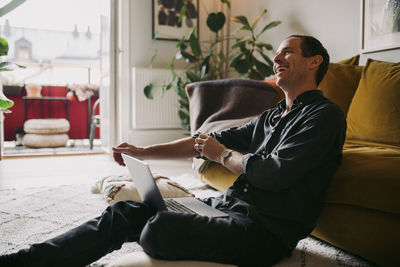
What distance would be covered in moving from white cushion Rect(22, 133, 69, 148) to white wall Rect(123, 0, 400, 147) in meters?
1.42

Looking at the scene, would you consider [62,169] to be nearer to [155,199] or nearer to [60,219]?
[60,219]

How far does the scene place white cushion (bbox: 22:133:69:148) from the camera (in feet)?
16.9

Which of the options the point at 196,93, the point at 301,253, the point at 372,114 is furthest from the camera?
the point at 196,93

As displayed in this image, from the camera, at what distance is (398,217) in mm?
1137

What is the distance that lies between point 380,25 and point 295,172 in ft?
6.26

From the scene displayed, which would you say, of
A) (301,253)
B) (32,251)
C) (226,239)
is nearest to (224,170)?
(301,253)

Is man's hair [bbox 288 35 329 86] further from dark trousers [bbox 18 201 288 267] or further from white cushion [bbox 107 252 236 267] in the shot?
white cushion [bbox 107 252 236 267]

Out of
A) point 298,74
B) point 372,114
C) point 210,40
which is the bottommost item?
point 372,114

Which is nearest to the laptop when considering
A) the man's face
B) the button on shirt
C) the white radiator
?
the button on shirt

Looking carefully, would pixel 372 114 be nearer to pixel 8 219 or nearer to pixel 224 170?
pixel 224 170

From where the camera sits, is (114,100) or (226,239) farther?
(114,100)

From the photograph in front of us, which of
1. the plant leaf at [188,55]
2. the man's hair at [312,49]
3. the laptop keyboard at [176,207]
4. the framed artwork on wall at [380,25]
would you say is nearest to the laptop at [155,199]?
the laptop keyboard at [176,207]

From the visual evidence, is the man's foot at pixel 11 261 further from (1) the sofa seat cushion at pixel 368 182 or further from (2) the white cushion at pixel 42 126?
(2) the white cushion at pixel 42 126

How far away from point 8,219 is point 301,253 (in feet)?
4.67
